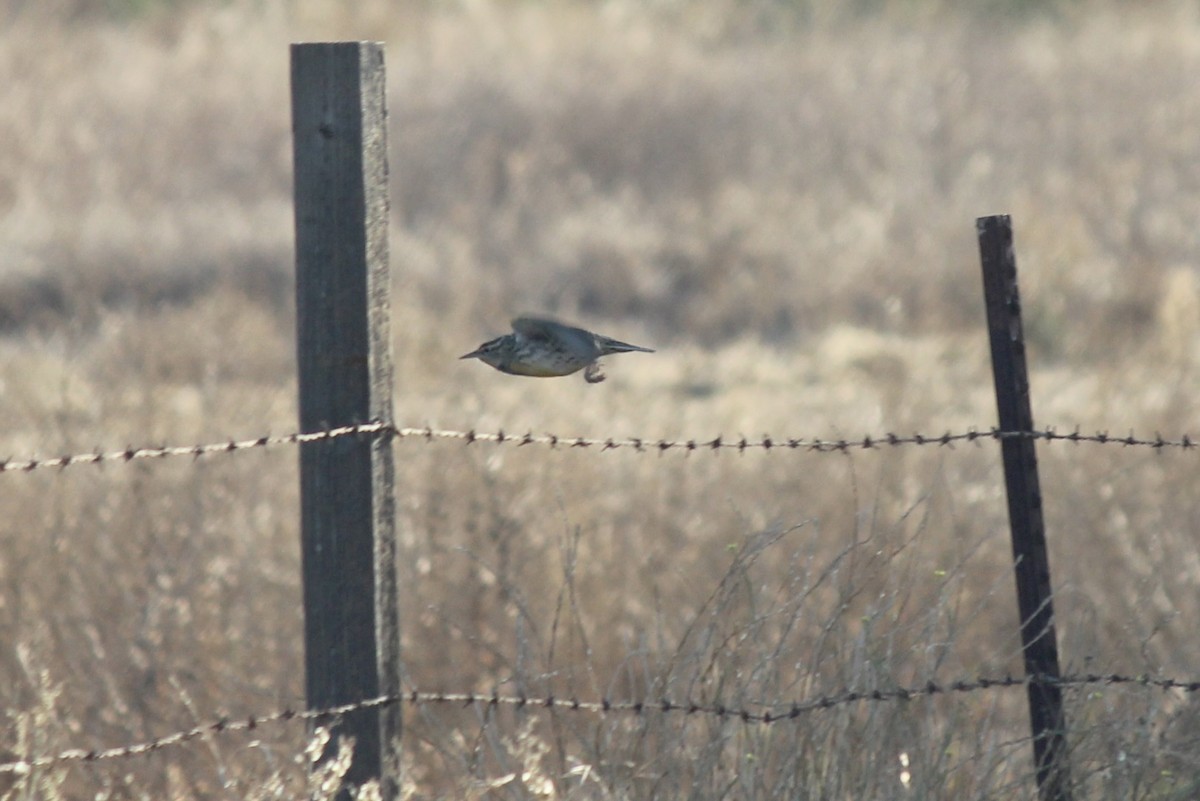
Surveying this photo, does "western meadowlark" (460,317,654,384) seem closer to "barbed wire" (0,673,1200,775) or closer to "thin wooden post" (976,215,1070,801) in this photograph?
"barbed wire" (0,673,1200,775)

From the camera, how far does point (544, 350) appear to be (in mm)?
2910

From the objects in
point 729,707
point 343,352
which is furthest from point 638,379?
point 343,352

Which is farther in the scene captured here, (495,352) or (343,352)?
(343,352)

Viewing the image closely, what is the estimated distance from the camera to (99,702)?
5.09 m

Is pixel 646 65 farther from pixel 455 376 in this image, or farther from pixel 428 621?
pixel 428 621

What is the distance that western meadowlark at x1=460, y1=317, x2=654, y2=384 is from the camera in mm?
2881

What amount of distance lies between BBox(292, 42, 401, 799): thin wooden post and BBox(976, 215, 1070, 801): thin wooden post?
112 centimetres

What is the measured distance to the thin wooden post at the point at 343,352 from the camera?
127 inches

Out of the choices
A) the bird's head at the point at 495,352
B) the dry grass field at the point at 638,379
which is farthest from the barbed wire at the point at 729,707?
the bird's head at the point at 495,352

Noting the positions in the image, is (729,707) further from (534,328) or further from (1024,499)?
(534,328)

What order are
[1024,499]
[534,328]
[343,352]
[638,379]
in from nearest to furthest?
[534,328] < [343,352] < [1024,499] < [638,379]

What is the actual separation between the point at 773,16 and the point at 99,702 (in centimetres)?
1901

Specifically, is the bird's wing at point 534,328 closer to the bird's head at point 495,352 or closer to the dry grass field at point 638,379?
the bird's head at point 495,352

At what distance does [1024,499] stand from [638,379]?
749 cm
